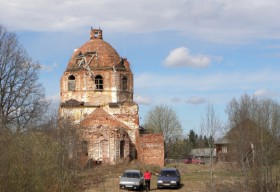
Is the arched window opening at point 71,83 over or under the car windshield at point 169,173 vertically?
over

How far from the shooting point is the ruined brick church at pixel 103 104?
43.7 m

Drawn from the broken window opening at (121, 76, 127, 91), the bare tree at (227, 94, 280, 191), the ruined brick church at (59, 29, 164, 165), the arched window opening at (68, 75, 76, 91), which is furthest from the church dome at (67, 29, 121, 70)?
the bare tree at (227, 94, 280, 191)

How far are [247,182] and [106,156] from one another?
2016 cm

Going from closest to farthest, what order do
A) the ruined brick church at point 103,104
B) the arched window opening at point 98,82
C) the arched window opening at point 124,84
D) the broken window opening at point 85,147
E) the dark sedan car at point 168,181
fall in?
the dark sedan car at point 168,181 → the broken window opening at point 85,147 → the ruined brick church at point 103,104 → the arched window opening at point 98,82 → the arched window opening at point 124,84

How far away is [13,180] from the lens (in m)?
17.6

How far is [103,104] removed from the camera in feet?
157

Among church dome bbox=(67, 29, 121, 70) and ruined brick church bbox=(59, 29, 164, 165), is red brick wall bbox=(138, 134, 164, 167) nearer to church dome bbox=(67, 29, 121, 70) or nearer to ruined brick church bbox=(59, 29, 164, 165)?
ruined brick church bbox=(59, 29, 164, 165)

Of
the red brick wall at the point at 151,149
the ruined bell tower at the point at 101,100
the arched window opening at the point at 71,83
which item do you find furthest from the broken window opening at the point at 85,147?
the arched window opening at the point at 71,83

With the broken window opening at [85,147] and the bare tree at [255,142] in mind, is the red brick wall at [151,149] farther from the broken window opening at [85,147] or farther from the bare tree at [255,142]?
the bare tree at [255,142]

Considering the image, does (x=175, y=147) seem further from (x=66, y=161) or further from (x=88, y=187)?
(x=66, y=161)

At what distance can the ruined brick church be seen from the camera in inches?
1721

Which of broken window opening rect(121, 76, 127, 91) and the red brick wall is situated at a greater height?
broken window opening rect(121, 76, 127, 91)

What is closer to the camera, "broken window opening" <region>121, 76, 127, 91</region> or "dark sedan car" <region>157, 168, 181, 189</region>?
"dark sedan car" <region>157, 168, 181, 189</region>

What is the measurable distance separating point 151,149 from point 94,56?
1246cm
